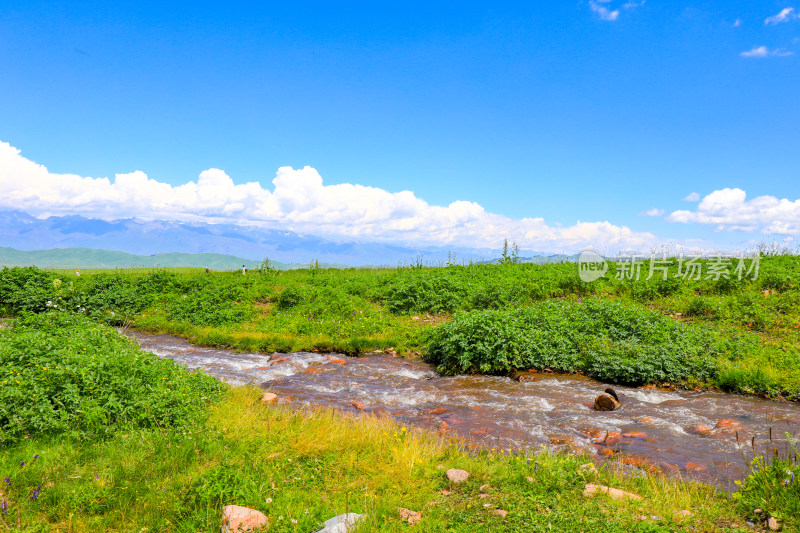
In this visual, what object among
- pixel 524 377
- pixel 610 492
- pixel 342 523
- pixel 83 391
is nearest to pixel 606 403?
pixel 524 377

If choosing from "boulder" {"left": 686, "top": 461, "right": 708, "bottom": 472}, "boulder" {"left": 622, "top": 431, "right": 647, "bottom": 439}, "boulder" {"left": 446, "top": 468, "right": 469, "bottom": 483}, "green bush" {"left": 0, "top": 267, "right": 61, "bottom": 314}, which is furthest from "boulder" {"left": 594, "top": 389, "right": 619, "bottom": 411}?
"green bush" {"left": 0, "top": 267, "right": 61, "bottom": 314}

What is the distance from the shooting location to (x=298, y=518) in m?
4.88

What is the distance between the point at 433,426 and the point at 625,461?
3561 mm

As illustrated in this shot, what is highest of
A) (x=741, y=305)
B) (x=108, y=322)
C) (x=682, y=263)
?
(x=682, y=263)

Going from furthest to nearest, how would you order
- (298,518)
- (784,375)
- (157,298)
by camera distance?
1. (157,298)
2. (784,375)
3. (298,518)

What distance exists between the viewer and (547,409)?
999 centimetres

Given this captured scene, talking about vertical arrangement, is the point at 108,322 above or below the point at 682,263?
below

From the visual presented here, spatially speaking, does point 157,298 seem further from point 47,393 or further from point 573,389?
point 573,389

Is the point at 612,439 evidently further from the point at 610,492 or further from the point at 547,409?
the point at 610,492

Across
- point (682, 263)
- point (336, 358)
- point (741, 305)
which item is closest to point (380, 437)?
point (336, 358)

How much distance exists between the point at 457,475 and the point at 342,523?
1.79m

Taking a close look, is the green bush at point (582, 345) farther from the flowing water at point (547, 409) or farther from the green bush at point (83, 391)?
the green bush at point (83, 391)

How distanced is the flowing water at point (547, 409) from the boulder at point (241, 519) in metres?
4.29

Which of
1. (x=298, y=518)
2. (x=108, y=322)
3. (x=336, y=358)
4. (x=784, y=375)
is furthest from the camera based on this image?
(x=108, y=322)
